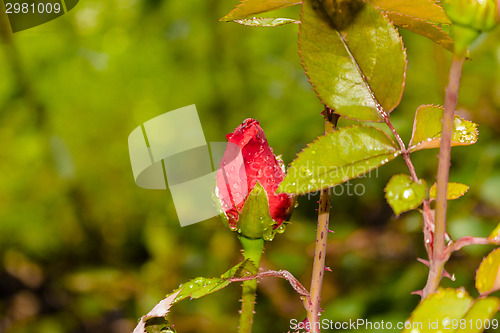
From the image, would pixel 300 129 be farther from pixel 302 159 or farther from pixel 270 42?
pixel 302 159

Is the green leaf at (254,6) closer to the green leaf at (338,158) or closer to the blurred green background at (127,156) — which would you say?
the green leaf at (338,158)

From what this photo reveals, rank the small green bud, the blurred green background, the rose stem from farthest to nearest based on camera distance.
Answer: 1. the blurred green background
2. the rose stem
3. the small green bud

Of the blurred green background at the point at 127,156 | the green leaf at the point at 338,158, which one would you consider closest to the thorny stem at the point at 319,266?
the green leaf at the point at 338,158

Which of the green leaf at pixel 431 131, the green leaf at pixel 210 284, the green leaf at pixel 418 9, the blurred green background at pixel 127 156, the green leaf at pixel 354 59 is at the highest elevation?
the green leaf at pixel 418 9

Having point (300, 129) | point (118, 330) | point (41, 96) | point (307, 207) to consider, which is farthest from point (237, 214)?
point (41, 96)

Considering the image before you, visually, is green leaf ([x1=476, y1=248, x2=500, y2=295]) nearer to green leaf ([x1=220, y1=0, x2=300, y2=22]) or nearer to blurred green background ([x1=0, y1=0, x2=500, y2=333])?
green leaf ([x1=220, y1=0, x2=300, y2=22])

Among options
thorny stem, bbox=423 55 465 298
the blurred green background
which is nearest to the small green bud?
thorny stem, bbox=423 55 465 298
